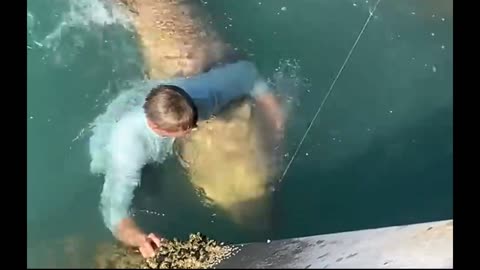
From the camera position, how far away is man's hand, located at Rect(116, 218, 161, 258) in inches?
44.4

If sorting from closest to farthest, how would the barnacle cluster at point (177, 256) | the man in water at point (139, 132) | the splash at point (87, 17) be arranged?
the barnacle cluster at point (177, 256) → the man in water at point (139, 132) → the splash at point (87, 17)

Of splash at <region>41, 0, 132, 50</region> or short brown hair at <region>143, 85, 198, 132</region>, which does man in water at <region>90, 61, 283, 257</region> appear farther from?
splash at <region>41, 0, 132, 50</region>

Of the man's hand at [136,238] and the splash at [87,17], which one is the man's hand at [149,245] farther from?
the splash at [87,17]

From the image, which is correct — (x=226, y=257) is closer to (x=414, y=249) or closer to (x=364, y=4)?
(x=414, y=249)

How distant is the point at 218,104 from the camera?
1424mm

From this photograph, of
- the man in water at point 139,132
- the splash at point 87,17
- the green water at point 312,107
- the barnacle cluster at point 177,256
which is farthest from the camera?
the splash at point 87,17

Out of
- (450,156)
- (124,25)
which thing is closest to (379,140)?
(450,156)

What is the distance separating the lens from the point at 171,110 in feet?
4.07

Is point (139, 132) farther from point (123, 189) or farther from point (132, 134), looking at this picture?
point (123, 189)

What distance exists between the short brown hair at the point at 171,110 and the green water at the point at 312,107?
0.11 meters

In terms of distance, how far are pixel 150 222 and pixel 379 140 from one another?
1.95 ft

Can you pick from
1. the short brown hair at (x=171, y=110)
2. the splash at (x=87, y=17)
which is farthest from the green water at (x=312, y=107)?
the short brown hair at (x=171, y=110)

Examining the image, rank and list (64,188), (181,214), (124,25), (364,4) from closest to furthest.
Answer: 1. (64,188)
2. (181,214)
3. (124,25)
4. (364,4)

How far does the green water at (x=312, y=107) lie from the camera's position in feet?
4.25
